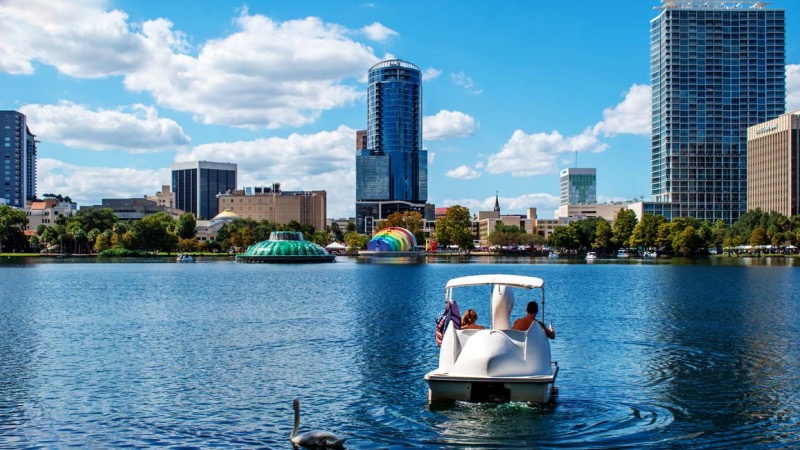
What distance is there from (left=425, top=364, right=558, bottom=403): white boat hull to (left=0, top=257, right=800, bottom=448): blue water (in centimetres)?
38

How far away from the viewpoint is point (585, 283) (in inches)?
4203

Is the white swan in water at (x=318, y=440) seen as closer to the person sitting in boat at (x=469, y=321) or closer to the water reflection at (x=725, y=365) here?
the person sitting in boat at (x=469, y=321)

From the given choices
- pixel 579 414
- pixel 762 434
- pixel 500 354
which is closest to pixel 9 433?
pixel 500 354

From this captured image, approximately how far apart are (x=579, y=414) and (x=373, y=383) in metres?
9.46

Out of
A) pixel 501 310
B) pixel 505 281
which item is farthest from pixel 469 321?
pixel 505 281

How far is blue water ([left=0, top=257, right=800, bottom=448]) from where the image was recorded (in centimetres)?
2564

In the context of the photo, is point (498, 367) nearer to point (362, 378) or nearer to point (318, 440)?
point (318, 440)

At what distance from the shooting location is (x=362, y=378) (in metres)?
35.1

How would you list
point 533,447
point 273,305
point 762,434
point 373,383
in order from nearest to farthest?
point 533,447, point 762,434, point 373,383, point 273,305

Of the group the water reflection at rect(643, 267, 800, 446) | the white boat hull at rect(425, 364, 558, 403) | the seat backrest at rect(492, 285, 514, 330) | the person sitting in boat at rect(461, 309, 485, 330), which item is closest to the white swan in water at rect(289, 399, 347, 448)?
the white boat hull at rect(425, 364, 558, 403)

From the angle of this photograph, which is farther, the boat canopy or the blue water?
the boat canopy

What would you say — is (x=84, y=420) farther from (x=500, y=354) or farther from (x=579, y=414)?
(x=579, y=414)

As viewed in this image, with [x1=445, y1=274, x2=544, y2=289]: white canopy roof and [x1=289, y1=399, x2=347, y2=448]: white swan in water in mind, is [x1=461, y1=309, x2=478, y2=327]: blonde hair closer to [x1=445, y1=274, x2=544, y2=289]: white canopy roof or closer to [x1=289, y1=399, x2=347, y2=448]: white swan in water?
[x1=445, y1=274, x2=544, y2=289]: white canopy roof

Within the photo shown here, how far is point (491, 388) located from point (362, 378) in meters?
8.67
